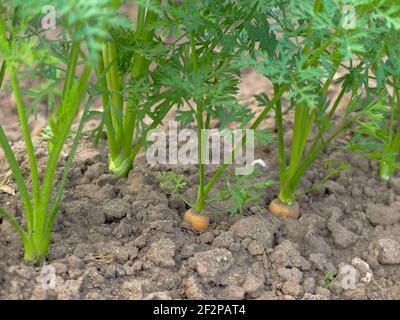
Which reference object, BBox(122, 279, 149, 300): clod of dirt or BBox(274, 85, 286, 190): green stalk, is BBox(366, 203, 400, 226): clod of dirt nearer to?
BBox(274, 85, 286, 190): green stalk

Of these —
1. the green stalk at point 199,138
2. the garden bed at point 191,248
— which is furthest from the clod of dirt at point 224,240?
the green stalk at point 199,138

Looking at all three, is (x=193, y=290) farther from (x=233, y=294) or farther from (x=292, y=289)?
(x=292, y=289)

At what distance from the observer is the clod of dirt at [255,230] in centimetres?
→ 209

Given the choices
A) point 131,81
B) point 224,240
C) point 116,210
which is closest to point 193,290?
point 224,240

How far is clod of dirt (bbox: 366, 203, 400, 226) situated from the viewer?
2.34m

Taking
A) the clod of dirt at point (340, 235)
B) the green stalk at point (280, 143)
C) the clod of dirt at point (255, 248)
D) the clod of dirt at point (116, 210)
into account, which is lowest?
the clod of dirt at point (340, 235)

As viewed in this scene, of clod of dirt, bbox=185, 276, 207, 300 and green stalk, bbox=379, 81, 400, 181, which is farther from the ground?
green stalk, bbox=379, 81, 400, 181

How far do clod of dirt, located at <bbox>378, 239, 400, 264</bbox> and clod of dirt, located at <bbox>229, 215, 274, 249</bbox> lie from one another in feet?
1.15

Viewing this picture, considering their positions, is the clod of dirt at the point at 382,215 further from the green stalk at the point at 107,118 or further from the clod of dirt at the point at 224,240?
the green stalk at the point at 107,118

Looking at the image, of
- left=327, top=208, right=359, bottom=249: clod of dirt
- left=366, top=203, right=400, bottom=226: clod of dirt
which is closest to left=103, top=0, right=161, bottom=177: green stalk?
left=327, top=208, right=359, bottom=249: clod of dirt

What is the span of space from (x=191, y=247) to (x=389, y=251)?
0.64 metres

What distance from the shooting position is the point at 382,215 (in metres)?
2.35
